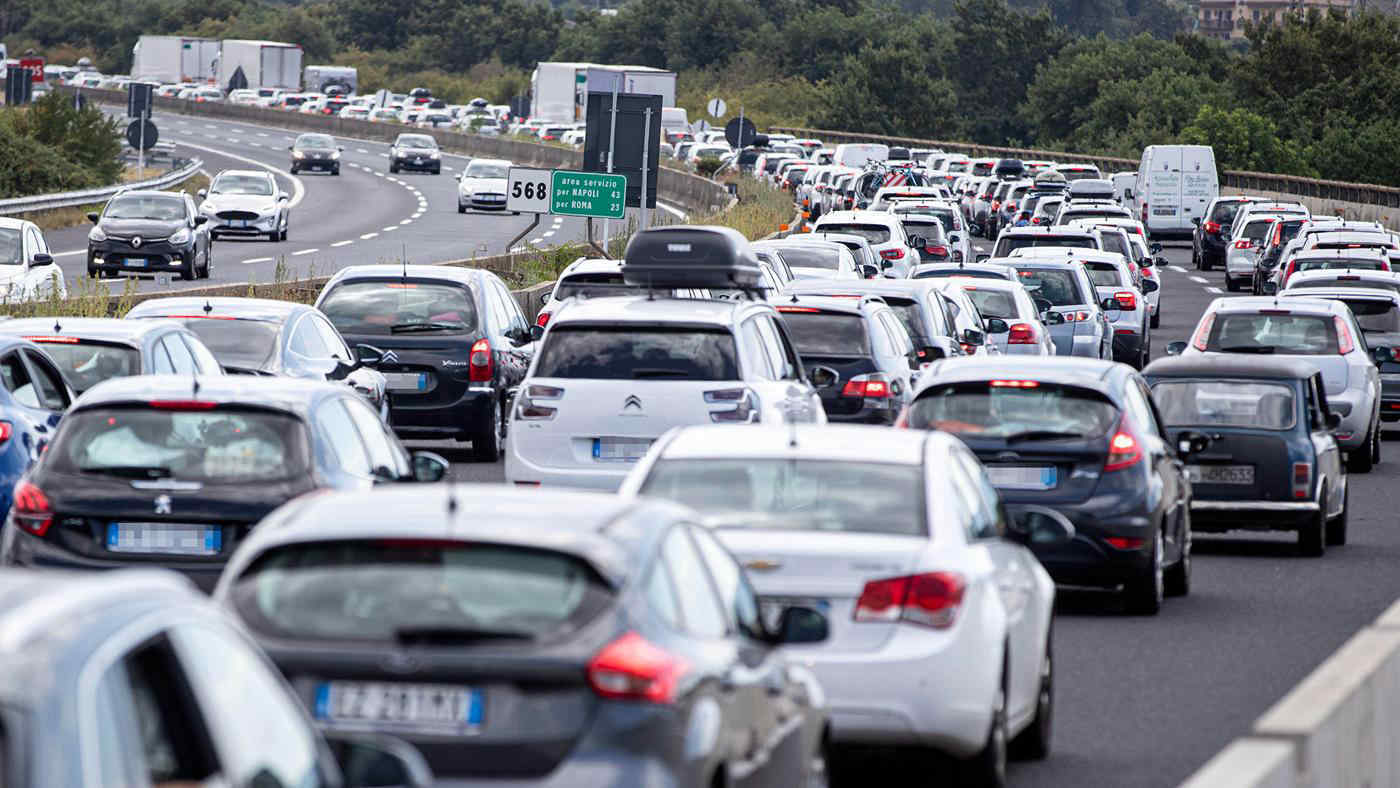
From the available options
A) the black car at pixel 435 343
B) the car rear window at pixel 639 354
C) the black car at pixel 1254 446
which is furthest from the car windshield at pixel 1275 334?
the car rear window at pixel 639 354

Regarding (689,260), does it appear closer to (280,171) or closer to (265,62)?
(280,171)

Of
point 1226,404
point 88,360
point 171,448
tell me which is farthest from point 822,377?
point 171,448

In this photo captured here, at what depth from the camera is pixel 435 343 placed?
21391mm

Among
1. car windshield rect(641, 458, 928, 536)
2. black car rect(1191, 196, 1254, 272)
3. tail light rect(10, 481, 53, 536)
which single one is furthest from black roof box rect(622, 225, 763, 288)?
black car rect(1191, 196, 1254, 272)

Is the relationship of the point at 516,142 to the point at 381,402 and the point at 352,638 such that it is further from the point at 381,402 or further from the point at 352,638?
the point at 352,638

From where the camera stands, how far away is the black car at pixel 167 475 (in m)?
11.1

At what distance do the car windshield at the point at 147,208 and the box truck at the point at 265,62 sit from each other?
9297cm

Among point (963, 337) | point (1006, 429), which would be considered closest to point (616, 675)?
point (1006, 429)

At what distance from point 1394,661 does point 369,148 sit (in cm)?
10764

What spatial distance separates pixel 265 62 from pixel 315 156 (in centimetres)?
5004

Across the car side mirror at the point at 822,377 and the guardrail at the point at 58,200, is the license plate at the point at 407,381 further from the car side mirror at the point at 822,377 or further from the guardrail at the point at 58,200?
A: the guardrail at the point at 58,200

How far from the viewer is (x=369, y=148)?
4481 inches

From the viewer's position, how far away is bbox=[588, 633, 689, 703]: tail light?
243 inches

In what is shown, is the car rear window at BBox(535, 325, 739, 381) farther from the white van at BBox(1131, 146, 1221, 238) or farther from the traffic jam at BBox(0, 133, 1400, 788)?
the white van at BBox(1131, 146, 1221, 238)
